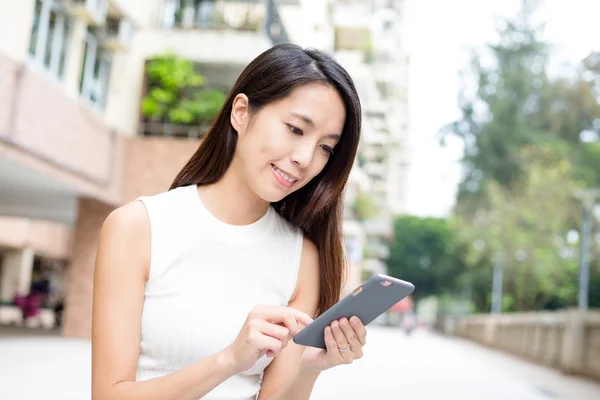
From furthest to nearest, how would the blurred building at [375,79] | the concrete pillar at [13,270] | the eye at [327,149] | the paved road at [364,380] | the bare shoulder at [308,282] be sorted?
the blurred building at [375,79]
the concrete pillar at [13,270]
the paved road at [364,380]
the bare shoulder at [308,282]
the eye at [327,149]

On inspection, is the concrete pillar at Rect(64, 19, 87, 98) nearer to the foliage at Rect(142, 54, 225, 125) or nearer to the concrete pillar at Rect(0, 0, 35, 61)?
the concrete pillar at Rect(0, 0, 35, 61)

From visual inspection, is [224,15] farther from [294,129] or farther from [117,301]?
[117,301]

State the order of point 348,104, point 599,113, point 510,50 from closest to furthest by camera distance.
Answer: point 348,104 → point 599,113 → point 510,50

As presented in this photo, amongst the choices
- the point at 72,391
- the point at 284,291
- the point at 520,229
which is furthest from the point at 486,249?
the point at 284,291

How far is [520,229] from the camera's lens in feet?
114

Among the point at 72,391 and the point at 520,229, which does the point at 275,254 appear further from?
the point at 520,229

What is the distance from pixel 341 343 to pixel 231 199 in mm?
530

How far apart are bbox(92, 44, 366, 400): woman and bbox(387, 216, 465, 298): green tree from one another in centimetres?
5808

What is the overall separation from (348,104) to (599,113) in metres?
34.2

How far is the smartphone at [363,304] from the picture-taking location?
6.19 feet

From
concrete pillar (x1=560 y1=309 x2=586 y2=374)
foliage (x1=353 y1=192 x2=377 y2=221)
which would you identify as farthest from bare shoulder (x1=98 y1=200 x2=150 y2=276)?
foliage (x1=353 y1=192 x2=377 y2=221)

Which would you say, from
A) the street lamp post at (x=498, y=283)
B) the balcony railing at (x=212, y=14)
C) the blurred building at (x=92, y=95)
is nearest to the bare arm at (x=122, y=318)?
the blurred building at (x=92, y=95)

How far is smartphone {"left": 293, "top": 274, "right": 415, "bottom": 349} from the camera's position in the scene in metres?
1.89

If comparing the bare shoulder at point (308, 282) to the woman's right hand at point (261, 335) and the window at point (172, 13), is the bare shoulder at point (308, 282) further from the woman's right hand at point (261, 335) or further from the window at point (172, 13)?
the window at point (172, 13)
